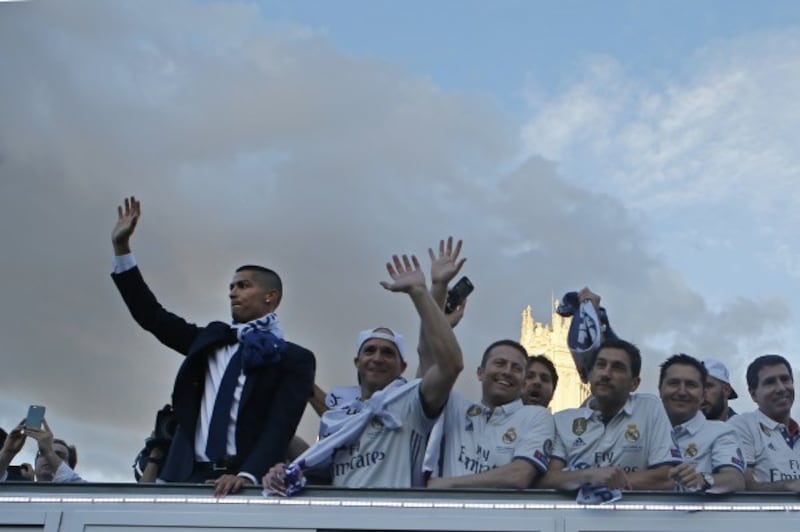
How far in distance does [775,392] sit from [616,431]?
152cm

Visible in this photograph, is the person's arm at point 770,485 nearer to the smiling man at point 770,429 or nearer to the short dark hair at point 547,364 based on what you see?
the smiling man at point 770,429

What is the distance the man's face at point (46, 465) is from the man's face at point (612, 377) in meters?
3.40

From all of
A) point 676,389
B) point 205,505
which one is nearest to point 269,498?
point 205,505

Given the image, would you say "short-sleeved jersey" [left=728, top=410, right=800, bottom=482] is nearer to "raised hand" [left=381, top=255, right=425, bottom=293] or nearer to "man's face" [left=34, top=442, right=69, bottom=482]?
"raised hand" [left=381, top=255, right=425, bottom=293]

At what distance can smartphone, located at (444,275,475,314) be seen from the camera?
21.9 ft

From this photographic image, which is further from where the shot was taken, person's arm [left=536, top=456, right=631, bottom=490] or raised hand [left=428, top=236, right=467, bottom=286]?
raised hand [left=428, top=236, right=467, bottom=286]

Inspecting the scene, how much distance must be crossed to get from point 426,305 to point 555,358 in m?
11.4

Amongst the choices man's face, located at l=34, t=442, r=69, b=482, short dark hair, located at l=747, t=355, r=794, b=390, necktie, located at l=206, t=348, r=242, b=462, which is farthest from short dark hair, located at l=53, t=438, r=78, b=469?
short dark hair, located at l=747, t=355, r=794, b=390

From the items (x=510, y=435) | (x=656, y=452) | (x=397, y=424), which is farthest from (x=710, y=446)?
(x=397, y=424)

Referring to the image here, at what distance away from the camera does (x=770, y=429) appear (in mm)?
6129

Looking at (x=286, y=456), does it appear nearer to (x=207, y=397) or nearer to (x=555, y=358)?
(x=207, y=397)

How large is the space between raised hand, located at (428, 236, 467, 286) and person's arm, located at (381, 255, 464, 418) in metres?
0.35

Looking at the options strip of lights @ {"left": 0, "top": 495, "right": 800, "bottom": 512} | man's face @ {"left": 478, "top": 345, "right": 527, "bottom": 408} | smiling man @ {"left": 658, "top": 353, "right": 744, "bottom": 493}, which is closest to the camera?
strip of lights @ {"left": 0, "top": 495, "right": 800, "bottom": 512}

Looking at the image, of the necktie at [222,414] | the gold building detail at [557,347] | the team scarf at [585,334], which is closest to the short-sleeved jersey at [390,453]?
the necktie at [222,414]
